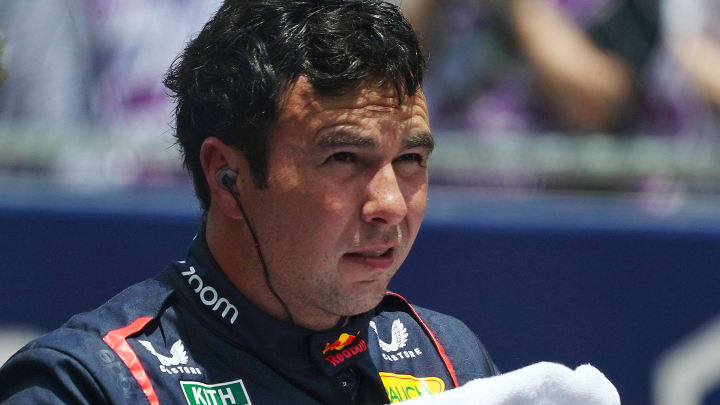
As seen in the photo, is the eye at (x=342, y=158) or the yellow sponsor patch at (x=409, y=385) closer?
the eye at (x=342, y=158)

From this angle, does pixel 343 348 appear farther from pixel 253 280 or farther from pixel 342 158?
pixel 342 158

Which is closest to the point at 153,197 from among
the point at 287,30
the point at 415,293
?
the point at 415,293

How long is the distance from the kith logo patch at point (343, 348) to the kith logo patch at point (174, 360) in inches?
7.8

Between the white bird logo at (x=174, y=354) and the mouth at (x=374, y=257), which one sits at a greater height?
the mouth at (x=374, y=257)

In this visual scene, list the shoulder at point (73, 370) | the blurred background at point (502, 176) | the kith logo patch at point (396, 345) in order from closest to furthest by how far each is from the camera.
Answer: the shoulder at point (73, 370), the kith logo patch at point (396, 345), the blurred background at point (502, 176)

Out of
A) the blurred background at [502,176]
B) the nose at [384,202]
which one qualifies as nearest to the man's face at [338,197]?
the nose at [384,202]

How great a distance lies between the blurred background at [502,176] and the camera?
116 inches

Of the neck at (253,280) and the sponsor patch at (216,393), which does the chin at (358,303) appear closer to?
the neck at (253,280)

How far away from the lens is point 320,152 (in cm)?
165

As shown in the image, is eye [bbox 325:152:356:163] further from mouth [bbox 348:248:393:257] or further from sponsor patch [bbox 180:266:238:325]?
sponsor patch [bbox 180:266:238:325]

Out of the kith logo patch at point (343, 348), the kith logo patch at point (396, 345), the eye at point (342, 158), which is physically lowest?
the kith logo patch at point (396, 345)

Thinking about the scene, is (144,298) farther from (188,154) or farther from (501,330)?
(501,330)

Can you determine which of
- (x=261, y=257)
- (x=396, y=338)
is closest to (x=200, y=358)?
(x=261, y=257)

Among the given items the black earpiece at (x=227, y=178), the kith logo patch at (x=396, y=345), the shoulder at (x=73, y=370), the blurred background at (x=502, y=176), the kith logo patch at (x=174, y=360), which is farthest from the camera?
the blurred background at (x=502, y=176)
